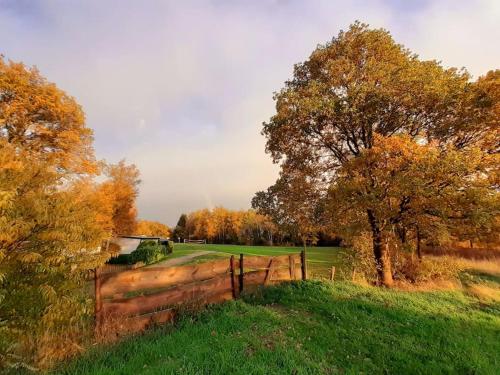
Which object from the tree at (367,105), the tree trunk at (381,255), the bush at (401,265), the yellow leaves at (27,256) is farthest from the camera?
the bush at (401,265)

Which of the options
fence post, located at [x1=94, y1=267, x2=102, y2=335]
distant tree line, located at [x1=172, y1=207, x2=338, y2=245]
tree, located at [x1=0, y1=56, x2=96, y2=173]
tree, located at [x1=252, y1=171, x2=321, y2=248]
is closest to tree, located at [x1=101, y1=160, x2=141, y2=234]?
tree, located at [x1=0, y1=56, x2=96, y2=173]

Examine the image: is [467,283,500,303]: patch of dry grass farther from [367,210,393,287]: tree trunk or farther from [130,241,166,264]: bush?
[130,241,166,264]: bush

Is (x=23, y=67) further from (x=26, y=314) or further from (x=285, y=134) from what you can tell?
(x=26, y=314)

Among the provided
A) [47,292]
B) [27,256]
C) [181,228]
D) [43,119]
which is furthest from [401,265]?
[181,228]

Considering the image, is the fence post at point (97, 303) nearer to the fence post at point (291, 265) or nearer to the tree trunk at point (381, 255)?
the fence post at point (291, 265)

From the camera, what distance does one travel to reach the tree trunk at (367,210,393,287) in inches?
530

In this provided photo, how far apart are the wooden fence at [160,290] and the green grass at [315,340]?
476mm

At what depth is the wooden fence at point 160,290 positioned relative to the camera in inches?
246

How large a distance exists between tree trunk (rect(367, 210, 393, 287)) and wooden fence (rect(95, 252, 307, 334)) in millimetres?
5915

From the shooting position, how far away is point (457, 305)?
1099cm

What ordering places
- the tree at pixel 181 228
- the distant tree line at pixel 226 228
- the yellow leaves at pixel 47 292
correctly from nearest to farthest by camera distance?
the yellow leaves at pixel 47 292
the distant tree line at pixel 226 228
the tree at pixel 181 228

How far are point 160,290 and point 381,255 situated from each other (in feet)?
32.6

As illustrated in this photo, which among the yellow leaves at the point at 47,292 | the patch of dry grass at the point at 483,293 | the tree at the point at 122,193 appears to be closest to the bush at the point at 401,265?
the patch of dry grass at the point at 483,293

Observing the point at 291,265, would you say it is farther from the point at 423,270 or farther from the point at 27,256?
the point at 27,256
